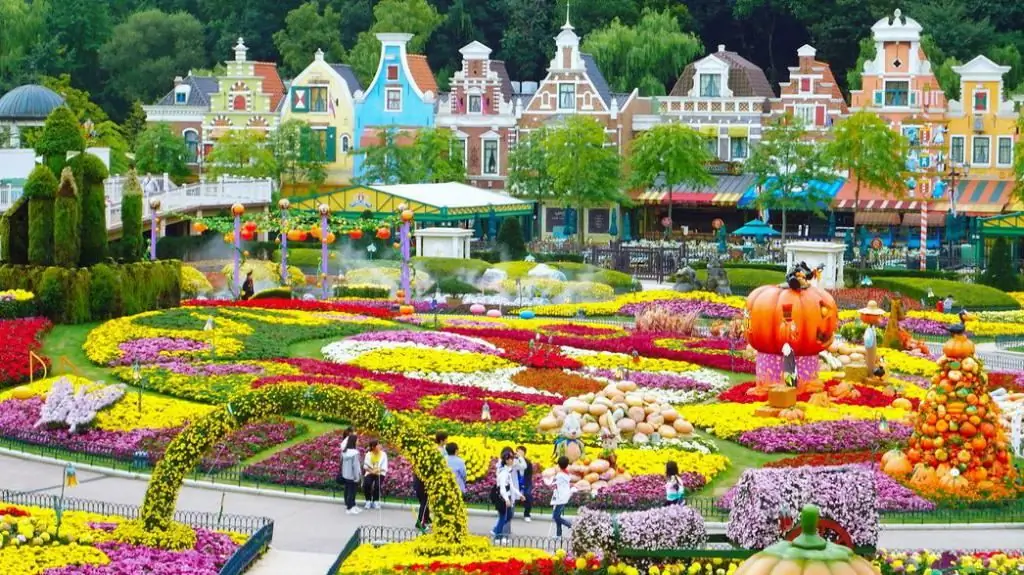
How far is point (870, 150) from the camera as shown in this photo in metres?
75.7

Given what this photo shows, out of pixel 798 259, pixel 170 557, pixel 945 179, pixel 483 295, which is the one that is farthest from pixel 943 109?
pixel 170 557

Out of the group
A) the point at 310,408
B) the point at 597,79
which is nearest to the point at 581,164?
the point at 597,79

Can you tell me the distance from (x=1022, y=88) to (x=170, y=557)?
65.5 meters

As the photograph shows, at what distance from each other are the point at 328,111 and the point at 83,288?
Result: 46.1m

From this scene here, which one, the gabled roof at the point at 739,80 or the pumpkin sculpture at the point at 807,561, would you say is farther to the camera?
the gabled roof at the point at 739,80

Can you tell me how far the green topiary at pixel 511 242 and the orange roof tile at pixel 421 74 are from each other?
19.8 m

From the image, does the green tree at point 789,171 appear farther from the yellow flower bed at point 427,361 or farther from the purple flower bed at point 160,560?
the purple flower bed at point 160,560

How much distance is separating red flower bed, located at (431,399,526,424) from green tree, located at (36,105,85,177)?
1268cm

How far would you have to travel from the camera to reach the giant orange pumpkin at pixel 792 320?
36625 millimetres

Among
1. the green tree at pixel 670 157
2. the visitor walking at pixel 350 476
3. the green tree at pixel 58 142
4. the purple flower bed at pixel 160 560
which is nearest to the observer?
the purple flower bed at pixel 160 560

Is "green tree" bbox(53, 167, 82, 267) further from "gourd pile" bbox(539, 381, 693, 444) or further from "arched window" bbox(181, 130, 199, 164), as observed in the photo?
"arched window" bbox(181, 130, 199, 164)

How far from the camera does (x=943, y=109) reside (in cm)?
8194

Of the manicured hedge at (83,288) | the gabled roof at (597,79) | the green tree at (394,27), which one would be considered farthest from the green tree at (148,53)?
the manicured hedge at (83,288)

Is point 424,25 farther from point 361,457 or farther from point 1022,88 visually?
point 361,457
